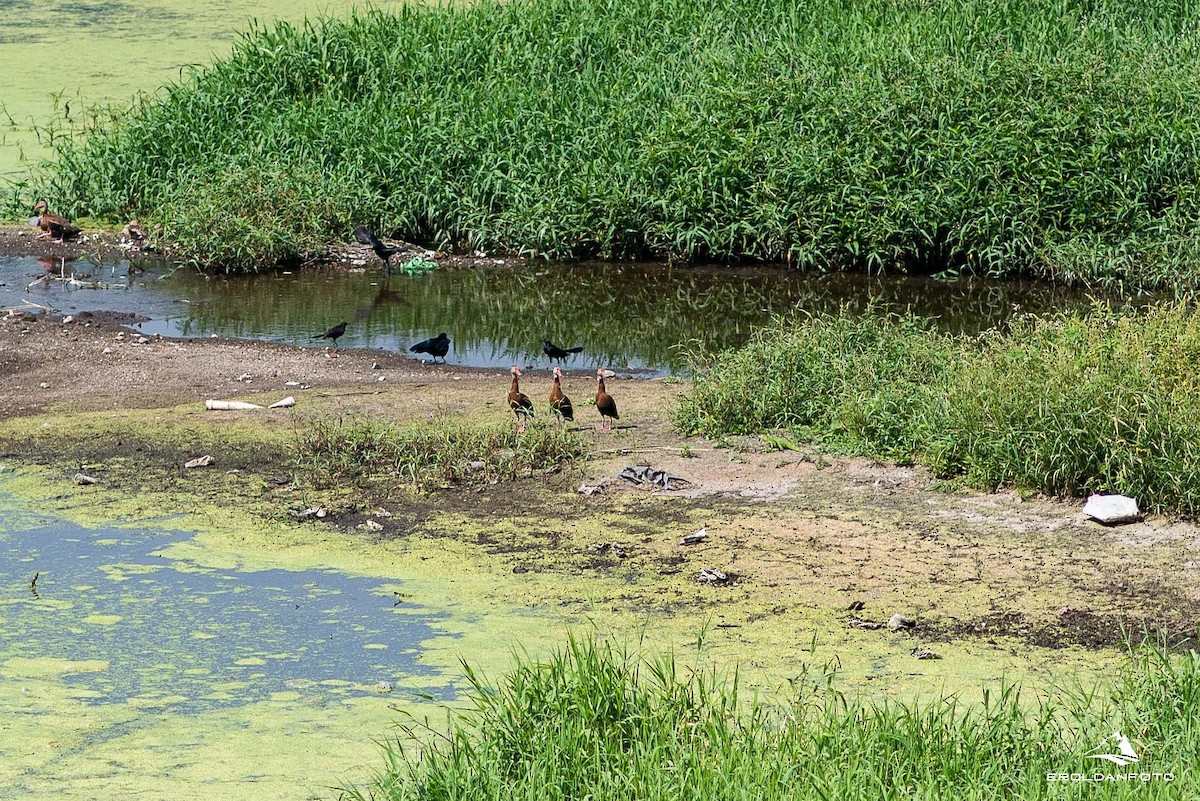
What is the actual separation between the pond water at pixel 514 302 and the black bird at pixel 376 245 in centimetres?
16

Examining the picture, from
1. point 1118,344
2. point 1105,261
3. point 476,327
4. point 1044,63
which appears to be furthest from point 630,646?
point 1044,63

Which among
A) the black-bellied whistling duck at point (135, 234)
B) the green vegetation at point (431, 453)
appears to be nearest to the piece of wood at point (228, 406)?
the green vegetation at point (431, 453)

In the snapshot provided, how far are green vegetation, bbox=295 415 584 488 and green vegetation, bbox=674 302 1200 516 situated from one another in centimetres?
81

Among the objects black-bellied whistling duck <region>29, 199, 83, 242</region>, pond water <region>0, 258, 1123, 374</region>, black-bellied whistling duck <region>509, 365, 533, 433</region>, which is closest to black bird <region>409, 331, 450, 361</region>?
pond water <region>0, 258, 1123, 374</region>

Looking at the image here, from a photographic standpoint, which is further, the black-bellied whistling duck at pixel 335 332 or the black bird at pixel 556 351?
the black-bellied whistling duck at pixel 335 332

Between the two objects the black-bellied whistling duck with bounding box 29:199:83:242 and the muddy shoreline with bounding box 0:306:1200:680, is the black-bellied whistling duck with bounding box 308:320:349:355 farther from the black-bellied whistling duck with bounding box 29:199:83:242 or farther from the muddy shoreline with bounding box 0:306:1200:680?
the black-bellied whistling duck with bounding box 29:199:83:242

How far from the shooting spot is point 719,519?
6.72m

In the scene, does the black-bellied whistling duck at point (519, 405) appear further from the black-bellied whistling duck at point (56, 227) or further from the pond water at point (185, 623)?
the black-bellied whistling duck at point (56, 227)

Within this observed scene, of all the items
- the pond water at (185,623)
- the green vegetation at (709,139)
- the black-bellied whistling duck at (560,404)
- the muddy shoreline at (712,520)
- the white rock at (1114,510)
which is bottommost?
→ the pond water at (185,623)

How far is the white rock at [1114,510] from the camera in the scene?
631 centimetres

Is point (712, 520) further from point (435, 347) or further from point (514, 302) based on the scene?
point (514, 302)

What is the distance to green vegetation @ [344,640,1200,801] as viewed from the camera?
13.1ft

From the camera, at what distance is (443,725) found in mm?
4836

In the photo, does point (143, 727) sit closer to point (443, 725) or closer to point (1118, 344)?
point (443, 725)
